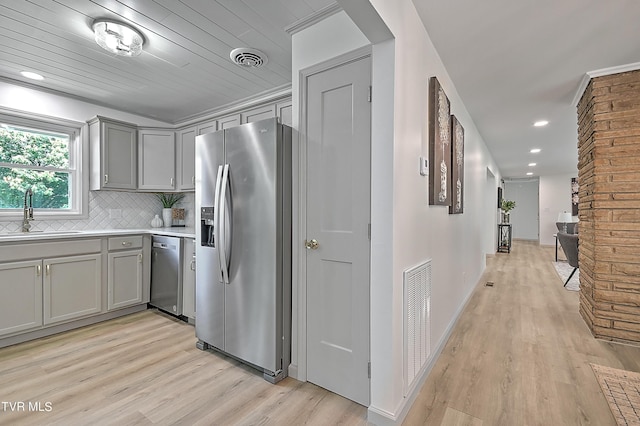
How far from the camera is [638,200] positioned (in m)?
2.69

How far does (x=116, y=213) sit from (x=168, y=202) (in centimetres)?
65

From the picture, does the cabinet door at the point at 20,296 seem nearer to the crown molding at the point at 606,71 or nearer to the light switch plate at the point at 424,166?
the light switch plate at the point at 424,166

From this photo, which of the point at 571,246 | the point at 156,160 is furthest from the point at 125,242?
the point at 571,246

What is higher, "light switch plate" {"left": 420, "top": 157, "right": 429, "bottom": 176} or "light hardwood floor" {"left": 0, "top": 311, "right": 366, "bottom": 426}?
"light switch plate" {"left": 420, "top": 157, "right": 429, "bottom": 176}

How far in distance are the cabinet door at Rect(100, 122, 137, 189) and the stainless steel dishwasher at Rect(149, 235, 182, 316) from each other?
2.70 feet

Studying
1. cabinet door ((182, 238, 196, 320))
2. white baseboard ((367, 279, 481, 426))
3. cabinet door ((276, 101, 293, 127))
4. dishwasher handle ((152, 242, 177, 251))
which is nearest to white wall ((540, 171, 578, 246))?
white baseboard ((367, 279, 481, 426))

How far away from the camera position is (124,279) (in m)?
3.43

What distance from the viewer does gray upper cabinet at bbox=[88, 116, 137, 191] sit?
3555mm

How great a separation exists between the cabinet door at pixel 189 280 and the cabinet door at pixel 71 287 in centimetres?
89

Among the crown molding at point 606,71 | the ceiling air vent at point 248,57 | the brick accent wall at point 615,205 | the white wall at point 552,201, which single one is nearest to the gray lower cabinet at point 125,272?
the ceiling air vent at point 248,57

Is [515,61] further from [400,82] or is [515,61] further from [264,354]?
[264,354]

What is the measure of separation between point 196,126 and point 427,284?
11.1ft

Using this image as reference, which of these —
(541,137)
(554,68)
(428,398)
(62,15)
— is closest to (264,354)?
(428,398)

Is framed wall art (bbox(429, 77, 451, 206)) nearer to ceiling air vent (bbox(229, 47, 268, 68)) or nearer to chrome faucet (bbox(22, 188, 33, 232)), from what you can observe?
ceiling air vent (bbox(229, 47, 268, 68))
